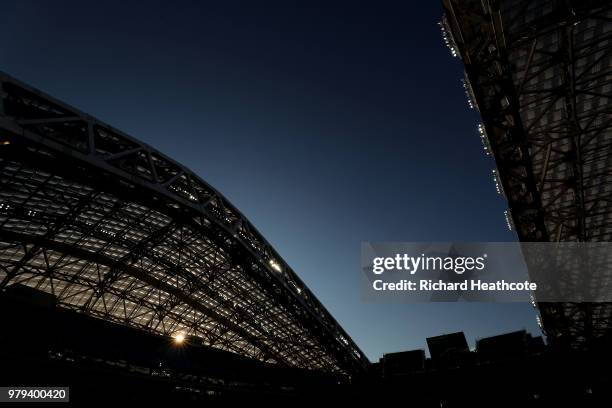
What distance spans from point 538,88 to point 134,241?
74.8 feet

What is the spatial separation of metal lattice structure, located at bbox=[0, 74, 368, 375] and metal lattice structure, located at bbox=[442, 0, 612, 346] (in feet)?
40.9

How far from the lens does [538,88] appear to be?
15.3 meters

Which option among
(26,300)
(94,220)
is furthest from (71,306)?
(26,300)

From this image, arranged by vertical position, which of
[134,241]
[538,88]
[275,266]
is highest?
[538,88]

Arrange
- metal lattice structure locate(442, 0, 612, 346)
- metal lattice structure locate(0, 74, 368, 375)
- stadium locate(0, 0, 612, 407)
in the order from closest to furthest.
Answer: metal lattice structure locate(442, 0, 612, 346), stadium locate(0, 0, 612, 407), metal lattice structure locate(0, 74, 368, 375)

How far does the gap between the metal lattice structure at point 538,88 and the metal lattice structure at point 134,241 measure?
12.5m

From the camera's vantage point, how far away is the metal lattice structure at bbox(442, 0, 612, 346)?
1030cm

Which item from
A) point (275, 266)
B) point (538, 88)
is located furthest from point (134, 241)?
point (538, 88)

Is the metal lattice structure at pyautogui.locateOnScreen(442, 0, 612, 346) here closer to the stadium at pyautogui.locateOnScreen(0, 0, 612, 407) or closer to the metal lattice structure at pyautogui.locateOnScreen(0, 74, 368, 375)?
the stadium at pyautogui.locateOnScreen(0, 0, 612, 407)

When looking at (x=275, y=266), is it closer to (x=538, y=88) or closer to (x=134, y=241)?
(x=134, y=241)

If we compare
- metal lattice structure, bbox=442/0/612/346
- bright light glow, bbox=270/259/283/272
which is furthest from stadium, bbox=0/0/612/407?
bright light glow, bbox=270/259/283/272

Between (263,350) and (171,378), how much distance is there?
15.0m

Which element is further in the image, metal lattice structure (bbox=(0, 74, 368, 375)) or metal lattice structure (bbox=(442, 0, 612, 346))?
metal lattice structure (bbox=(0, 74, 368, 375))

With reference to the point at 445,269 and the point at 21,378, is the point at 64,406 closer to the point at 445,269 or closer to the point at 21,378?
the point at 21,378
